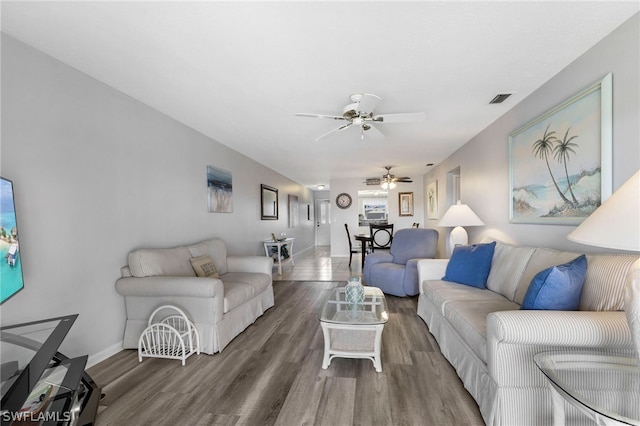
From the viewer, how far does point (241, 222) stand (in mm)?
4855

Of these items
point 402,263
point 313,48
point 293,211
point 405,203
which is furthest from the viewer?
point 293,211

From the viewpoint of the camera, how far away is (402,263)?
4.35 meters

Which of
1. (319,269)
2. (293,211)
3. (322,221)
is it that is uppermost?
(293,211)

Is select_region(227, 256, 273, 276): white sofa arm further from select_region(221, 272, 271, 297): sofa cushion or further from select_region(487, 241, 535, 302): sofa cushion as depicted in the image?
select_region(487, 241, 535, 302): sofa cushion

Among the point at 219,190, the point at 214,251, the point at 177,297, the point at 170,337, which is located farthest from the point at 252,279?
the point at 219,190

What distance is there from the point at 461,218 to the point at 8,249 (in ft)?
13.0

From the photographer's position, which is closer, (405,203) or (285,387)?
(285,387)

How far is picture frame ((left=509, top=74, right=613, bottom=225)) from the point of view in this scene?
5.84 feet

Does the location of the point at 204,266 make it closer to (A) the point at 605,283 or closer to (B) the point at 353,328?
(B) the point at 353,328

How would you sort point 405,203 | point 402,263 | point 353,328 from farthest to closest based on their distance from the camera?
1. point 405,203
2. point 402,263
3. point 353,328

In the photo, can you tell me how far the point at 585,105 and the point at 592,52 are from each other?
1.12 ft

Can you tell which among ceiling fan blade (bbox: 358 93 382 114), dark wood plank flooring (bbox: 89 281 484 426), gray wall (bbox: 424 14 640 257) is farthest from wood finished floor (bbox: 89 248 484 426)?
ceiling fan blade (bbox: 358 93 382 114)

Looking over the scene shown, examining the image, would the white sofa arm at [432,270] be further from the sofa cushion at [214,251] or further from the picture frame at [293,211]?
the picture frame at [293,211]

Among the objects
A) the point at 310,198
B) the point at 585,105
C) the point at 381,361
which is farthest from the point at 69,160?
the point at 310,198
